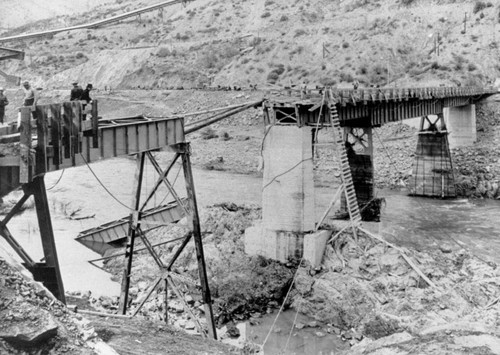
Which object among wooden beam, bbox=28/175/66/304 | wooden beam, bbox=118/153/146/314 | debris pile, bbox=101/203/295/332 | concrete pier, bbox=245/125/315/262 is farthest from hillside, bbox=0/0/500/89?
wooden beam, bbox=28/175/66/304

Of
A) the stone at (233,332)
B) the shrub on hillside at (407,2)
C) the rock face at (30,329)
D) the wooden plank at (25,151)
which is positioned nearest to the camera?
the rock face at (30,329)

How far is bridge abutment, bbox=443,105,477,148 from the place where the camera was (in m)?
50.6

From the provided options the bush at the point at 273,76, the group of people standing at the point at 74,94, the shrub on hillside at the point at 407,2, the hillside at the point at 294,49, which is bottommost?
the group of people standing at the point at 74,94

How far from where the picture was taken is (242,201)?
37094 mm

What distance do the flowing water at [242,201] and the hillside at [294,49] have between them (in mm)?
27126

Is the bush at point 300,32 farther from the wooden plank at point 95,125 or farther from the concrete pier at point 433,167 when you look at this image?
the wooden plank at point 95,125

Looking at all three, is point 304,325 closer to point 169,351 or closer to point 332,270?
point 332,270

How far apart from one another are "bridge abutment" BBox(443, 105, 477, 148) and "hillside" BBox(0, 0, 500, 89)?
1186 cm

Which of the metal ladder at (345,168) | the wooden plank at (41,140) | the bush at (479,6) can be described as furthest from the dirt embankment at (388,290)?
the bush at (479,6)

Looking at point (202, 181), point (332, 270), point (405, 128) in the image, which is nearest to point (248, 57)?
point (405, 128)

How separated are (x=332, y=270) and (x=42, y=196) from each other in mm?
12814

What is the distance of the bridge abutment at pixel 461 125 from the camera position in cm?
5056

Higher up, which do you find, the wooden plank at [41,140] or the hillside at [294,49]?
the hillside at [294,49]

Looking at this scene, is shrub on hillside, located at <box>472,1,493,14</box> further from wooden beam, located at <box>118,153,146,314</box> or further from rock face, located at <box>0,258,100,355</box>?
rock face, located at <box>0,258,100,355</box>
